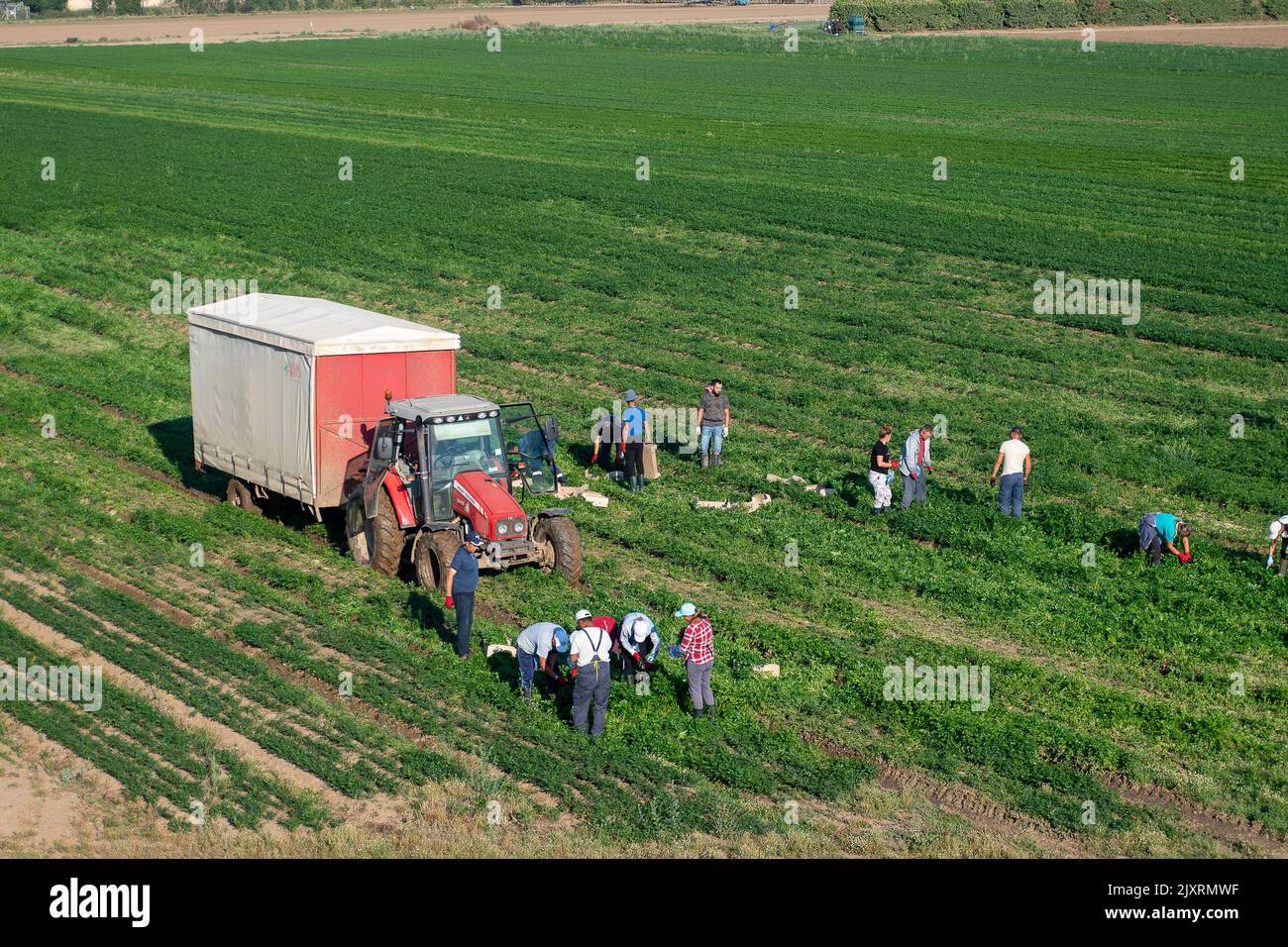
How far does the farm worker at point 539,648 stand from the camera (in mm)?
15156

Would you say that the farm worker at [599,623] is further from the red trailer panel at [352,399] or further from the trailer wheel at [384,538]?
the red trailer panel at [352,399]

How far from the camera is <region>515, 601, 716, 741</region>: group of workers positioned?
14.6 metres

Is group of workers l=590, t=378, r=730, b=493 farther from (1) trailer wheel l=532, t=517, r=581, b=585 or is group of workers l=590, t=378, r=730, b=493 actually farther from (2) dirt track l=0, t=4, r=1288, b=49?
(2) dirt track l=0, t=4, r=1288, b=49

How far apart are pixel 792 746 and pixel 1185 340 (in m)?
19.2

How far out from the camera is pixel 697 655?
1491cm

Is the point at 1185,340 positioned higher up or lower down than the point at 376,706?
higher up

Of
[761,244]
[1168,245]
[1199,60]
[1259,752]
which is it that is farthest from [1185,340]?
[1199,60]

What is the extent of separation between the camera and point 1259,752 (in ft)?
48.1

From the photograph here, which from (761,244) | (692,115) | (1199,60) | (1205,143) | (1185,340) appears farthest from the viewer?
(1199,60)

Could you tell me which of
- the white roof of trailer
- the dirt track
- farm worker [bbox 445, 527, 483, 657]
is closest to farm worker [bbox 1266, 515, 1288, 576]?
farm worker [bbox 445, 527, 483, 657]

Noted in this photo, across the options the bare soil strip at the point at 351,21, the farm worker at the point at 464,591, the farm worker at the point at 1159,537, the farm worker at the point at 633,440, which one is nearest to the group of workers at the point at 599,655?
the farm worker at the point at 464,591

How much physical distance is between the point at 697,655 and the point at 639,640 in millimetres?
736

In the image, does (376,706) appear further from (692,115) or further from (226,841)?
(692,115)
